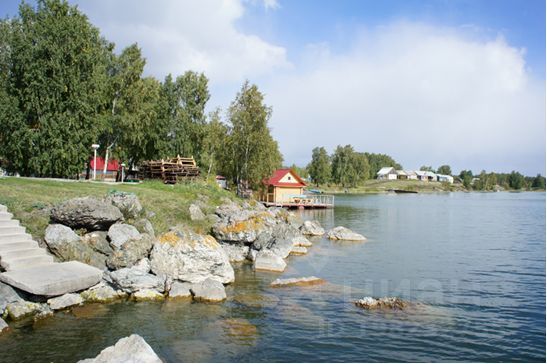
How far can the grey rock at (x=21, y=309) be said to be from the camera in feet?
44.7

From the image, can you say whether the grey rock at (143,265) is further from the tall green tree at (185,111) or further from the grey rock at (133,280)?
the tall green tree at (185,111)

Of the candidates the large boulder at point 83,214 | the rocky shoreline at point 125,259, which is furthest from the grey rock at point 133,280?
the large boulder at point 83,214

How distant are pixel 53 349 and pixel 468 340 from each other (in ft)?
→ 42.3

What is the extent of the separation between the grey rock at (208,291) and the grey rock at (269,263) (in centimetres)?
599

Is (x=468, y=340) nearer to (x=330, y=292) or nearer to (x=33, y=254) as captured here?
(x=330, y=292)

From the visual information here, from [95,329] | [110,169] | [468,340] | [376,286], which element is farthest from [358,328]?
[110,169]

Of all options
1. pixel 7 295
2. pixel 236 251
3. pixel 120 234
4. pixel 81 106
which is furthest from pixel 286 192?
pixel 7 295

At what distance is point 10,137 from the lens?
1342 inches

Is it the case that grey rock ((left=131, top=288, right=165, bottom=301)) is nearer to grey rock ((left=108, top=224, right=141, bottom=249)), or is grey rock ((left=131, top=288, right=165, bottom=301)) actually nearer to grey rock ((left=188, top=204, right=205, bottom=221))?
grey rock ((left=108, top=224, right=141, bottom=249))

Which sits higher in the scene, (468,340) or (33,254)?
(33,254)

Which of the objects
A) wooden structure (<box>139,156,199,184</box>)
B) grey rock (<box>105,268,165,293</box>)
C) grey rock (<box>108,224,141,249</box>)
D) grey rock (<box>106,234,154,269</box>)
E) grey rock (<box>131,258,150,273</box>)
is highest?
wooden structure (<box>139,156,199,184</box>)

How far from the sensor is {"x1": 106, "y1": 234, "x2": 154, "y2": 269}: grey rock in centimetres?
1803

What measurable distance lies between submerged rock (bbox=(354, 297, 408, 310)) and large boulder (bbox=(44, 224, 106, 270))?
440 inches

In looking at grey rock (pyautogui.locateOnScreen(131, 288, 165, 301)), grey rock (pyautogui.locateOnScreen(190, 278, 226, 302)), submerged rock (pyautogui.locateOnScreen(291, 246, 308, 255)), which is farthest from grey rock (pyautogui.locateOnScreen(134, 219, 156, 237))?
submerged rock (pyautogui.locateOnScreen(291, 246, 308, 255))
